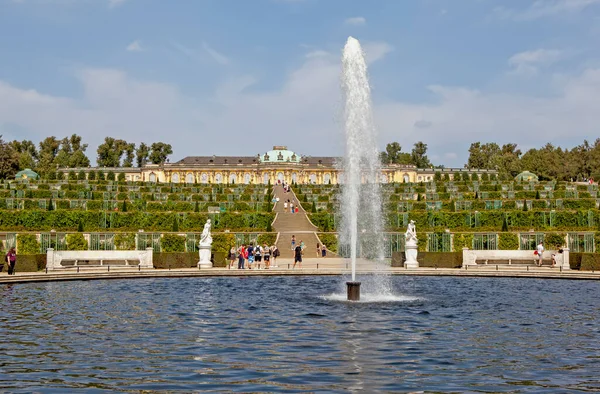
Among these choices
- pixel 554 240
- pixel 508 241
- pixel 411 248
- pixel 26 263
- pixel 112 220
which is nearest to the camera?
pixel 26 263

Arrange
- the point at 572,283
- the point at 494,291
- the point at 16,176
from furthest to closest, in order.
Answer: the point at 16,176 → the point at 572,283 → the point at 494,291

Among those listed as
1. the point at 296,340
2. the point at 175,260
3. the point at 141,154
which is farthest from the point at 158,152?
the point at 296,340

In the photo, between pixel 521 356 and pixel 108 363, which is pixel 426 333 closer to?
pixel 521 356

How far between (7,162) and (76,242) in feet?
269

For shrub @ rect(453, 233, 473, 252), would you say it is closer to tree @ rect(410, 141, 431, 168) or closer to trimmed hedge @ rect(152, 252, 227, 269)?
trimmed hedge @ rect(152, 252, 227, 269)

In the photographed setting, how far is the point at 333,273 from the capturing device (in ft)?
110

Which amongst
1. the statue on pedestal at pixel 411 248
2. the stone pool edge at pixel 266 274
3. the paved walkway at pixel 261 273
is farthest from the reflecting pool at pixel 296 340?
the statue on pedestal at pixel 411 248

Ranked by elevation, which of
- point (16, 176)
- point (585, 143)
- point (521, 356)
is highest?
point (585, 143)

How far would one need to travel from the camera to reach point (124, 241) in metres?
46.9

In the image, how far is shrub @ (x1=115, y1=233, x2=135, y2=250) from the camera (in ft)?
153

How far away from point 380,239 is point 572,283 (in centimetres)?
1450

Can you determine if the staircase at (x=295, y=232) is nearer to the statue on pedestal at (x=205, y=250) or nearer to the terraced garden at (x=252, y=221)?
the terraced garden at (x=252, y=221)

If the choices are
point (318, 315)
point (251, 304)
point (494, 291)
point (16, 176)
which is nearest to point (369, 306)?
point (318, 315)

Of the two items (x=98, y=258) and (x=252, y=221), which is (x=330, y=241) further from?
(x=98, y=258)
